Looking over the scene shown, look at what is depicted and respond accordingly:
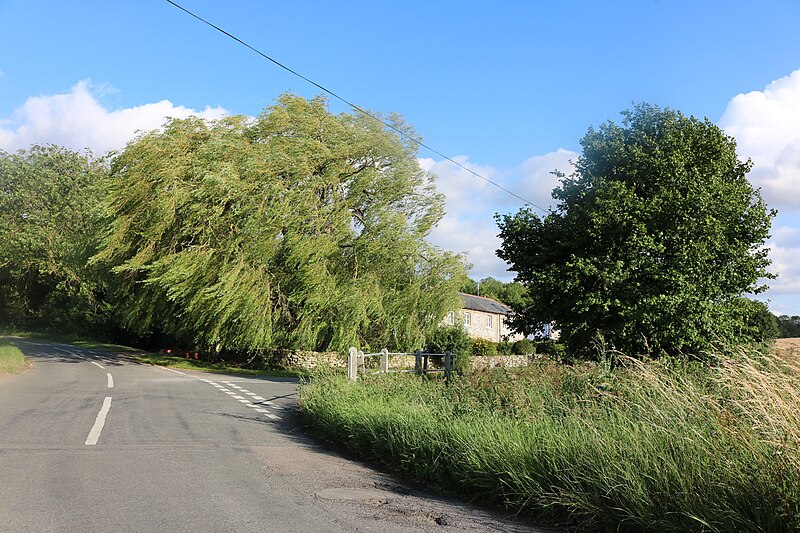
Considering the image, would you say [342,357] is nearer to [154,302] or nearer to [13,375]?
[154,302]

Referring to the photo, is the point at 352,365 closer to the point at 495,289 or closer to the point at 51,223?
the point at 51,223

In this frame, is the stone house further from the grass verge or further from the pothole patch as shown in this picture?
the pothole patch

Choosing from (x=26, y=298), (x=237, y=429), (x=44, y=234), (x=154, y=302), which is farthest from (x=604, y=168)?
(x=26, y=298)

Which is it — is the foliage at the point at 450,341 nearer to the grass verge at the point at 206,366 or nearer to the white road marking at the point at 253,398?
the grass verge at the point at 206,366

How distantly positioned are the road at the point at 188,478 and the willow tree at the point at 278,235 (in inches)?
526

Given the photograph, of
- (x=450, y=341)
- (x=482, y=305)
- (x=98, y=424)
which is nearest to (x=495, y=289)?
(x=482, y=305)

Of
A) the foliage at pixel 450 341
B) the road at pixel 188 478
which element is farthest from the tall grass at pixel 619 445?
the foliage at pixel 450 341

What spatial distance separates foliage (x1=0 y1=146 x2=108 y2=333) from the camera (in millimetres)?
48219

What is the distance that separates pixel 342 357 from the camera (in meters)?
32.7

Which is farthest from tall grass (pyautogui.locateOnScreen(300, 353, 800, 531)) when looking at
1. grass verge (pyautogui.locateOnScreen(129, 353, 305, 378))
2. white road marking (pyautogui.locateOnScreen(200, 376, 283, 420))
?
grass verge (pyautogui.locateOnScreen(129, 353, 305, 378))

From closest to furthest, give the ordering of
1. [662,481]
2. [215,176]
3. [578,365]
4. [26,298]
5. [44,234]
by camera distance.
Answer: [662,481]
[578,365]
[215,176]
[44,234]
[26,298]

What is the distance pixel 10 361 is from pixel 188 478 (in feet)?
63.4

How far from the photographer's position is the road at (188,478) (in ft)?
18.2

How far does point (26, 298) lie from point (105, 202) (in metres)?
34.9
